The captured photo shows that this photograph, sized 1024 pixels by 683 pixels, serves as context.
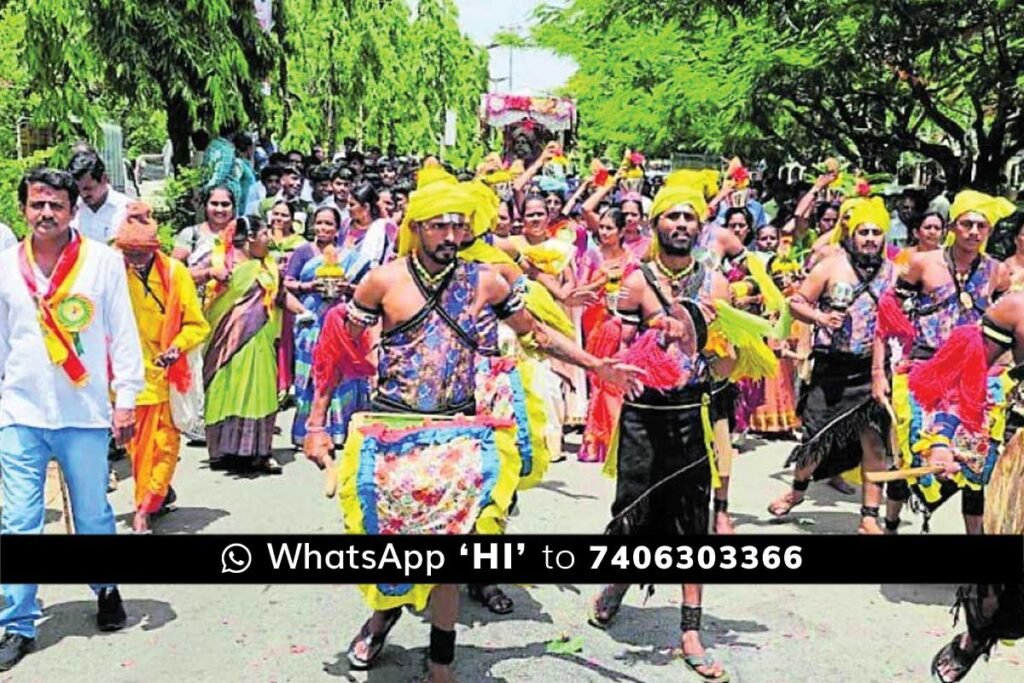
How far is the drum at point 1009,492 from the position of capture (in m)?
3.57

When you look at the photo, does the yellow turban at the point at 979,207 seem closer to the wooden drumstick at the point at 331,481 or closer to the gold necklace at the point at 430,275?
the gold necklace at the point at 430,275

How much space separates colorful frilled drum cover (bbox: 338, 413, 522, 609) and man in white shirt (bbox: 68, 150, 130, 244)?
2762mm

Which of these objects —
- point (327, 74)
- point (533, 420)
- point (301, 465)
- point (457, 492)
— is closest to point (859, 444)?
point (533, 420)

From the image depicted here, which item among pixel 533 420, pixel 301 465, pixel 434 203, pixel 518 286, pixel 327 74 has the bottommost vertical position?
pixel 301 465

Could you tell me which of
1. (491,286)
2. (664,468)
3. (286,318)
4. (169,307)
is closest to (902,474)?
(664,468)

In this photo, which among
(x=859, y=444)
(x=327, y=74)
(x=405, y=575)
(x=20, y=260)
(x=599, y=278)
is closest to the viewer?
(x=405, y=575)

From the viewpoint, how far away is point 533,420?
15.9 feet

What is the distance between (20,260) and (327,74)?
20.2m

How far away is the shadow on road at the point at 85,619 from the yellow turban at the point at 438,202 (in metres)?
2.01

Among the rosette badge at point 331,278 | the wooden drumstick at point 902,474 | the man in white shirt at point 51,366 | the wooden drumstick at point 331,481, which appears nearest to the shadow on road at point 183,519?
the man in white shirt at point 51,366

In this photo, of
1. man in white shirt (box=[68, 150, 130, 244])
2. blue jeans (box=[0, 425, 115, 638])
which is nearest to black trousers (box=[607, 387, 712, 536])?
blue jeans (box=[0, 425, 115, 638])

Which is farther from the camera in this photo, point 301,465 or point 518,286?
point 301,465

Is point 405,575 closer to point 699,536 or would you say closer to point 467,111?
point 699,536

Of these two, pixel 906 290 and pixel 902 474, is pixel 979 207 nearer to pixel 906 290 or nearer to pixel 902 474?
pixel 906 290
